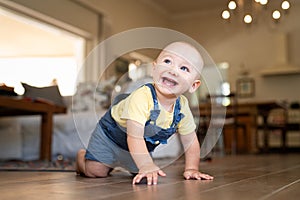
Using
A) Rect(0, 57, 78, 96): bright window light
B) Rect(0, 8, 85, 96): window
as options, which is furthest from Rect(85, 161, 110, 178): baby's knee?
Rect(0, 57, 78, 96): bright window light

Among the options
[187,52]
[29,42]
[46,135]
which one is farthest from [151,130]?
[29,42]

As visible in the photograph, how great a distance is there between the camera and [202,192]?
1.07 meters

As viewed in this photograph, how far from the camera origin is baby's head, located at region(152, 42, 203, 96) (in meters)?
1.31

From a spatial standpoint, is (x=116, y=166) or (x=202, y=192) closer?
(x=202, y=192)

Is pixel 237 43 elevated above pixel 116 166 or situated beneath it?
elevated above

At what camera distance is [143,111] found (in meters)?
1.30

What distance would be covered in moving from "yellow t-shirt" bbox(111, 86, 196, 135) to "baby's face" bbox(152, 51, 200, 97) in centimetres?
6

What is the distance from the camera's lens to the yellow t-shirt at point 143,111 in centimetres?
130

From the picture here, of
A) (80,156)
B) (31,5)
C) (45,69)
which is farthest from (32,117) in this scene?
(45,69)

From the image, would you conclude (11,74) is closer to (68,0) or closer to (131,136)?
(68,0)

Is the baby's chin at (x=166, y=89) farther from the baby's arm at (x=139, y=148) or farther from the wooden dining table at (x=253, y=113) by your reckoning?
the wooden dining table at (x=253, y=113)

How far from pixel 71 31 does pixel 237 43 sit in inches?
129

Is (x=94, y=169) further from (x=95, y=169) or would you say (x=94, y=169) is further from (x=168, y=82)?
(x=168, y=82)

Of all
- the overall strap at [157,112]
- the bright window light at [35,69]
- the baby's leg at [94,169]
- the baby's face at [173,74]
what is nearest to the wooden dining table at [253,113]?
the bright window light at [35,69]
